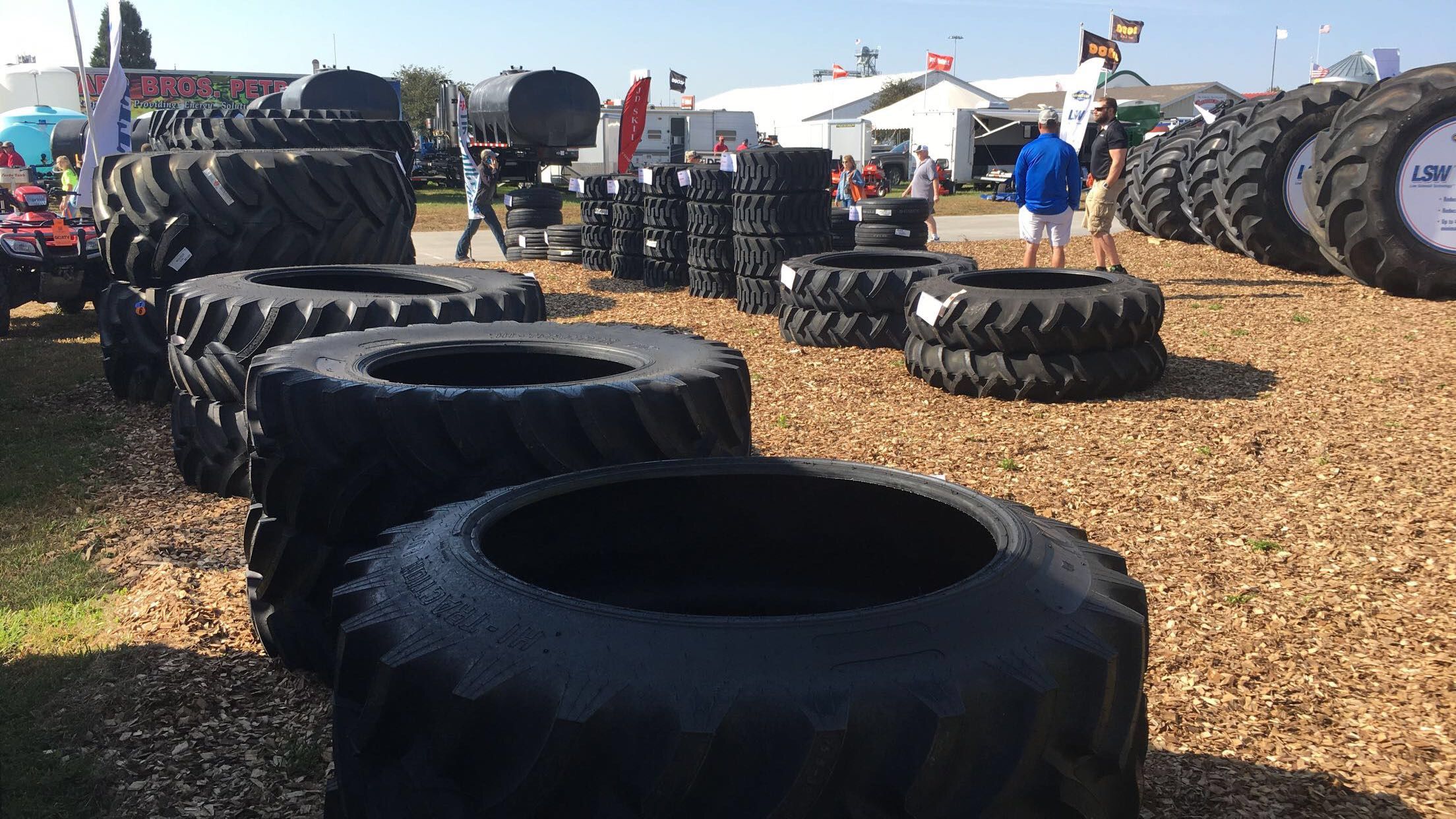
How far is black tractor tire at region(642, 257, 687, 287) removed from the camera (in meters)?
13.3

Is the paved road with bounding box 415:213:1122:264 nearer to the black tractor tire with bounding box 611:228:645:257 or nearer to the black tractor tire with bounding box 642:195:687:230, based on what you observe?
the black tractor tire with bounding box 611:228:645:257

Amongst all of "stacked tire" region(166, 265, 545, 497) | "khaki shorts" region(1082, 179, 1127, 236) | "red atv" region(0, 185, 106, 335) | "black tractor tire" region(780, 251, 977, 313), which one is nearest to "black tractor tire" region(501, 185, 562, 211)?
"red atv" region(0, 185, 106, 335)

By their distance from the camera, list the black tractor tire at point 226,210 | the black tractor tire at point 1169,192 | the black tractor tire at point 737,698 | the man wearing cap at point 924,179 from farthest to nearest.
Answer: the man wearing cap at point 924,179, the black tractor tire at point 1169,192, the black tractor tire at point 226,210, the black tractor tire at point 737,698

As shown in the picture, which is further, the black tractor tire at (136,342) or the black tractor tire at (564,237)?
the black tractor tire at (564,237)

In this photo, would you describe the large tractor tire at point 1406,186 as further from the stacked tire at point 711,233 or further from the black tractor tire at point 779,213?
the stacked tire at point 711,233

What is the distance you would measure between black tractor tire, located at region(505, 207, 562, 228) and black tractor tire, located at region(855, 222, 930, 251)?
6.20 metres

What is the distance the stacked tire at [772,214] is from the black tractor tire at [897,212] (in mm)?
1999

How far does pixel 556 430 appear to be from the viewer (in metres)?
2.87

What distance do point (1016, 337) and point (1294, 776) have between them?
13.8ft

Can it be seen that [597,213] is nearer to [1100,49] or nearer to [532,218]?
A: [532,218]

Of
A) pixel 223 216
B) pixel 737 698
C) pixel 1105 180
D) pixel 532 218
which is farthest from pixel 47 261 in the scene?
pixel 737 698

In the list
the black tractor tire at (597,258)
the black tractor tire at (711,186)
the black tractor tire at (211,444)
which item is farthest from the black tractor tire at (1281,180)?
the black tractor tire at (211,444)

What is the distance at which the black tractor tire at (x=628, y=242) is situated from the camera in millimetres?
13984

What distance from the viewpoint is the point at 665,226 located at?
13164mm
